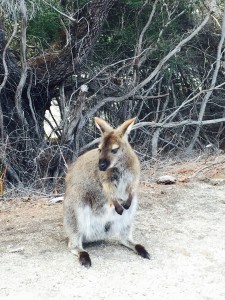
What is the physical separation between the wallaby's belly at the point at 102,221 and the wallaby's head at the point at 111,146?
16.4 inches

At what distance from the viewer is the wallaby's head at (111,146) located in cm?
516

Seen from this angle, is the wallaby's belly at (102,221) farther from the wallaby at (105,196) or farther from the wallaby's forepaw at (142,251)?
the wallaby's forepaw at (142,251)

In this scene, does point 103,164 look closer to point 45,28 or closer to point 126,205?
point 126,205

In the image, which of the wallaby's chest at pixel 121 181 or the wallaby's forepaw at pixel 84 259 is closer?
the wallaby's forepaw at pixel 84 259

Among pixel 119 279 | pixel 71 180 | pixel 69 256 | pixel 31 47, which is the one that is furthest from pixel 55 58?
pixel 119 279

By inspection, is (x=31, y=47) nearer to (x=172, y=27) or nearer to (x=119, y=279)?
(x=172, y=27)

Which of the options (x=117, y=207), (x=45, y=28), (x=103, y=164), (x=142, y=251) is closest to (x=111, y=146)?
(x=103, y=164)

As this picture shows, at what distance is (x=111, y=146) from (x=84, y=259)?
3.52 ft

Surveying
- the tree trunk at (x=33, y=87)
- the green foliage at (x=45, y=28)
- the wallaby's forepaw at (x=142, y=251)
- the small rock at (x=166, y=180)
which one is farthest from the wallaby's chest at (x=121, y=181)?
the green foliage at (x=45, y=28)

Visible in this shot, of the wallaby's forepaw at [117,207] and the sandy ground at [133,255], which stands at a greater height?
the wallaby's forepaw at [117,207]

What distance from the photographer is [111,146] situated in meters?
5.27

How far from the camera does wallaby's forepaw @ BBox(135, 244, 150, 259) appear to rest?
5277mm

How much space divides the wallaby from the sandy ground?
0.18m

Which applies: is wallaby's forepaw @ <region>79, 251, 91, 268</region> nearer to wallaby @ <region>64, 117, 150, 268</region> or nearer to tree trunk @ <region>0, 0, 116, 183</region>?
wallaby @ <region>64, 117, 150, 268</region>
